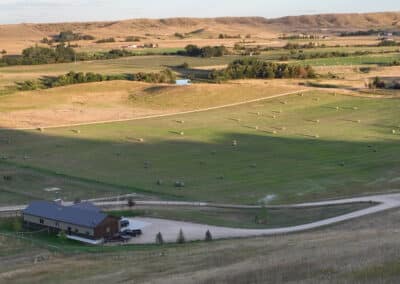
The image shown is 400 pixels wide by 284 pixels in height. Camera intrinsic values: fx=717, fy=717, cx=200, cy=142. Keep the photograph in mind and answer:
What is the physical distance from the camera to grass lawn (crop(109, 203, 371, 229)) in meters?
38.1

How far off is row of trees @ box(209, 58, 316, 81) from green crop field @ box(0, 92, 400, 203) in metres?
27.0

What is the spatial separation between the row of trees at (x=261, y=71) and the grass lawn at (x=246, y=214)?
69.2 m

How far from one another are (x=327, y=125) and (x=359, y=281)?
54.3 meters

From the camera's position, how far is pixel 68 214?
37.8 m

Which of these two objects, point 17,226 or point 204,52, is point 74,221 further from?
point 204,52

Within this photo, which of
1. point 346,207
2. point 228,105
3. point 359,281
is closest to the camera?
point 359,281

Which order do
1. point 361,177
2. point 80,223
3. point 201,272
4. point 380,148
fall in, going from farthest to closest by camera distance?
point 380,148 < point 361,177 < point 80,223 < point 201,272

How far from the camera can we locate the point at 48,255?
104ft

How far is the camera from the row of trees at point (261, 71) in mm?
110062

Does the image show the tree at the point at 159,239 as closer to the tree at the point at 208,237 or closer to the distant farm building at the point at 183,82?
the tree at the point at 208,237

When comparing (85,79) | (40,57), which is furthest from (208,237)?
(40,57)

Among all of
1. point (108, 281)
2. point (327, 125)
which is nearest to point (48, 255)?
point (108, 281)

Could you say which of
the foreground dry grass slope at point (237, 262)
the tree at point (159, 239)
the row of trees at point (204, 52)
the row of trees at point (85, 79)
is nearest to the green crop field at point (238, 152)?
the tree at point (159, 239)

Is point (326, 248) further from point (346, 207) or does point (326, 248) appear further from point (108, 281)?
point (346, 207)
